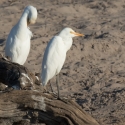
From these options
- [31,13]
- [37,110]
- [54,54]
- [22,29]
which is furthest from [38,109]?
[22,29]

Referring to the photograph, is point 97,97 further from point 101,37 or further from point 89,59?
point 101,37

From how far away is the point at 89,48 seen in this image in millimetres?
A: 11469

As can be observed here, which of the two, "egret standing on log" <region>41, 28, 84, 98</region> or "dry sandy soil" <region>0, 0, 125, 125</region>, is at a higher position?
"egret standing on log" <region>41, 28, 84, 98</region>

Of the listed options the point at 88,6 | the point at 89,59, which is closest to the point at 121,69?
the point at 89,59

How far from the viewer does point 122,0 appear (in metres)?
14.4

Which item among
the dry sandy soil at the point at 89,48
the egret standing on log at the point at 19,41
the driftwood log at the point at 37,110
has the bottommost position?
the dry sandy soil at the point at 89,48

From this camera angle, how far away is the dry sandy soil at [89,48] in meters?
9.45

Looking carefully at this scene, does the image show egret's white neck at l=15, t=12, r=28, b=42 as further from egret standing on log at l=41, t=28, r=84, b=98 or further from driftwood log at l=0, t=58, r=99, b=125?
driftwood log at l=0, t=58, r=99, b=125

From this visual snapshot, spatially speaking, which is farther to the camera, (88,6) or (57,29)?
(88,6)

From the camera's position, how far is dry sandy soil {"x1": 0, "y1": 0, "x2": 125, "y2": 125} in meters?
9.45

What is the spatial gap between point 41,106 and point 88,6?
27.2ft

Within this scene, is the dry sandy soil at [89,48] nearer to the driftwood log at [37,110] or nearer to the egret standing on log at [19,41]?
the egret standing on log at [19,41]

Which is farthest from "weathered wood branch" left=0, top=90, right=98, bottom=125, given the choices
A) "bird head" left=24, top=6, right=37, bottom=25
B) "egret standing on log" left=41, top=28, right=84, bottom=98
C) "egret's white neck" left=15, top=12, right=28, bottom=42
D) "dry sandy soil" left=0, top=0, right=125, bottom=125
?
"egret's white neck" left=15, top=12, right=28, bottom=42

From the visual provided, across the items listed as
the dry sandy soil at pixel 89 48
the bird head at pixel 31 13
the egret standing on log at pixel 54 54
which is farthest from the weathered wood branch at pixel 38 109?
the bird head at pixel 31 13
